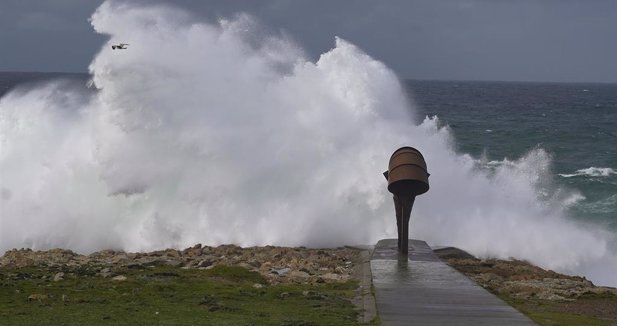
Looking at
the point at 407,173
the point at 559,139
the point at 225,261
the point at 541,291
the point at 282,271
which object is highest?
the point at 559,139

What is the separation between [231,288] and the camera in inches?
754

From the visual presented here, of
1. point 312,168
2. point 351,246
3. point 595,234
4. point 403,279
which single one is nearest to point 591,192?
point 595,234

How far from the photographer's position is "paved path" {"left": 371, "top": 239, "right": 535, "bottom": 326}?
15086mm

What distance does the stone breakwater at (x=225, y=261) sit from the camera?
827 inches

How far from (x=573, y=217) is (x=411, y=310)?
24510 mm

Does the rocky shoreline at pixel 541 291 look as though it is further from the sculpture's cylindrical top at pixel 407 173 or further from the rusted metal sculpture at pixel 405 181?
the sculpture's cylindrical top at pixel 407 173

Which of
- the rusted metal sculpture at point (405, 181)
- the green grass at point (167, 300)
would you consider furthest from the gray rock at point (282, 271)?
the rusted metal sculpture at point (405, 181)

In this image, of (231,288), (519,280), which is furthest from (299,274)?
(519,280)

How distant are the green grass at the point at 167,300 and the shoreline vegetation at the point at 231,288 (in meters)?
0.02

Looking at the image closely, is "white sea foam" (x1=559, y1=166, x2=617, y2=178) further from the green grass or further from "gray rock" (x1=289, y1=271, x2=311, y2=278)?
the green grass

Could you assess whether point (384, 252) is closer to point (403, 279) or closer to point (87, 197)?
point (403, 279)

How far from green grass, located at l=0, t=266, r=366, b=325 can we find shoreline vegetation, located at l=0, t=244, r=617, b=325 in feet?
0.05

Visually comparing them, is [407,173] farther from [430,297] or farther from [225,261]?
[430,297]

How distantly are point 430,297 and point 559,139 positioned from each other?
57801 mm
